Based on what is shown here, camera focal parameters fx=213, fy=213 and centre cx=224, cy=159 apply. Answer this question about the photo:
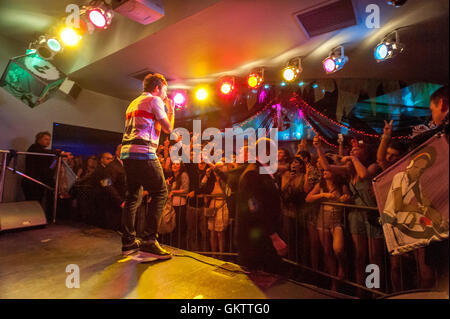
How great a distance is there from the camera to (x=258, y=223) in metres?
2.22

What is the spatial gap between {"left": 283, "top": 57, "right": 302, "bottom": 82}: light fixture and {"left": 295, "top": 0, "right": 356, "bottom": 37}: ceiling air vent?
64 centimetres

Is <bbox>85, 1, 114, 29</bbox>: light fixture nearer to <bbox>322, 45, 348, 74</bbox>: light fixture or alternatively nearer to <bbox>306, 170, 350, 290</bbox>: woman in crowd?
<bbox>322, 45, 348, 74</bbox>: light fixture

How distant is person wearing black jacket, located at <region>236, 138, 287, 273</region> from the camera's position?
85.4 inches

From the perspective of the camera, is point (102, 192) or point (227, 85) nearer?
point (102, 192)

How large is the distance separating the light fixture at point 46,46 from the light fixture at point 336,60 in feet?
15.2

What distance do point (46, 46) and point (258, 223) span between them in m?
4.62

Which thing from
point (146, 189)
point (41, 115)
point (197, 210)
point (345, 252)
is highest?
point (41, 115)

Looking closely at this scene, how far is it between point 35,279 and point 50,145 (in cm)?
443

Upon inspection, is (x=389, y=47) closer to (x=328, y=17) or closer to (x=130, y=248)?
(x=328, y=17)

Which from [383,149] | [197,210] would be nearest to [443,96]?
[383,149]

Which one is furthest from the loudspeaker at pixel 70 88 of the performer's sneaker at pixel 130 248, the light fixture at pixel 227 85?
the performer's sneaker at pixel 130 248
